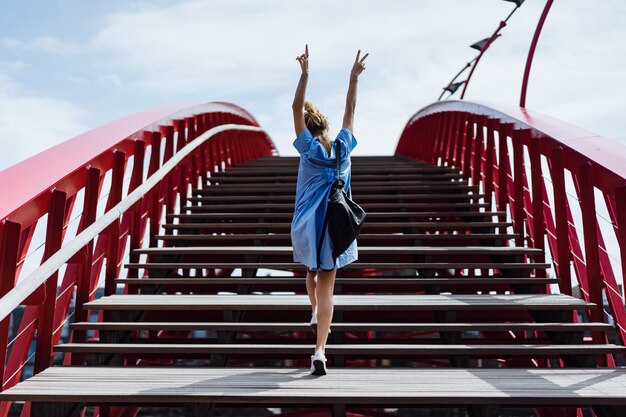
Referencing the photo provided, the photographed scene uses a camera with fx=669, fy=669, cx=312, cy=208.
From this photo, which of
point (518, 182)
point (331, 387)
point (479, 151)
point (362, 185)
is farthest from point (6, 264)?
point (479, 151)

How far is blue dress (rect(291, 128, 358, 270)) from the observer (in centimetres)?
330

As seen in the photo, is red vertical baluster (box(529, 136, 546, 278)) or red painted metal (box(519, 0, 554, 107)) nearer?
red vertical baluster (box(529, 136, 546, 278))

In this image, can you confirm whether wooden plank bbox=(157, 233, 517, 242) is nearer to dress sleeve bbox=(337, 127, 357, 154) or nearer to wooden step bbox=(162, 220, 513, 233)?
wooden step bbox=(162, 220, 513, 233)

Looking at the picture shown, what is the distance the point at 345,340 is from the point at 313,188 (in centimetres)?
147

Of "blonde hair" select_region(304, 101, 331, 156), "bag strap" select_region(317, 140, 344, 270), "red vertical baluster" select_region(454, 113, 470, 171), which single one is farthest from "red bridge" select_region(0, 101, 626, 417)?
"red vertical baluster" select_region(454, 113, 470, 171)

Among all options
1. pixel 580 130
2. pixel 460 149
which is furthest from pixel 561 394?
pixel 460 149

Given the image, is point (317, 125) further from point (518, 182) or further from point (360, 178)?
point (360, 178)

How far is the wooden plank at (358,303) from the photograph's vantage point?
13.4ft

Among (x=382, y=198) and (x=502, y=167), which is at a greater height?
(x=502, y=167)

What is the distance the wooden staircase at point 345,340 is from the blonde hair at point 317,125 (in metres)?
1.11

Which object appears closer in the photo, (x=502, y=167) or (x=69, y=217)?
(x=69, y=217)

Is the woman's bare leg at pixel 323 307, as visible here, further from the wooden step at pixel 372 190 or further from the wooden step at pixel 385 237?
the wooden step at pixel 372 190

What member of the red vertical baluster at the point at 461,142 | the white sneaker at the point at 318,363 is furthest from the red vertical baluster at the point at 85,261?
the red vertical baluster at the point at 461,142

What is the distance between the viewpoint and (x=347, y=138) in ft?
11.3
